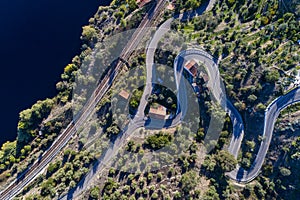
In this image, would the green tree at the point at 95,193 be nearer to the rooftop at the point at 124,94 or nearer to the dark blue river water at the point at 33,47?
the rooftop at the point at 124,94

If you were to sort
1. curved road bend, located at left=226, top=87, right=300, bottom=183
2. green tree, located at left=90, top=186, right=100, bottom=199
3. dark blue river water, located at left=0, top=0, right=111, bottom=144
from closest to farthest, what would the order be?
curved road bend, located at left=226, top=87, right=300, bottom=183 → green tree, located at left=90, top=186, right=100, bottom=199 → dark blue river water, located at left=0, top=0, right=111, bottom=144

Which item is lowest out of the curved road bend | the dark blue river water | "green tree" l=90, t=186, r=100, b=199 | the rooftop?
"green tree" l=90, t=186, r=100, b=199

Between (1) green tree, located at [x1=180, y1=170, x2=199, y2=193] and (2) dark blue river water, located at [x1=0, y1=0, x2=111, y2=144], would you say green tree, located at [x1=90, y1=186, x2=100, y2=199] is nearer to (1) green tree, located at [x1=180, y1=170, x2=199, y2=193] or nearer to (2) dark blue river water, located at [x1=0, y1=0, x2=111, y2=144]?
(1) green tree, located at [x1=180, y1=170, x2=199, y2=193]

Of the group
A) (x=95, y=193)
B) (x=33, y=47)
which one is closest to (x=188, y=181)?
(x=95, y=193)

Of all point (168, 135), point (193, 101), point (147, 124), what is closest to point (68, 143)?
point (147, 124)

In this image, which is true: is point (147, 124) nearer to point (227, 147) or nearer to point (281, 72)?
point (227, 147)

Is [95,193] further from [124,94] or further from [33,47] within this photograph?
[33,47]

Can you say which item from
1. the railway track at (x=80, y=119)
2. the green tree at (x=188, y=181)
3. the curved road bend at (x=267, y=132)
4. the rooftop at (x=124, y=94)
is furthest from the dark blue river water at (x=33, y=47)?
the curved road bend at (x=267, y=132)

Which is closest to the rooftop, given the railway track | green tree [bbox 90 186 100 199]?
the railway track
